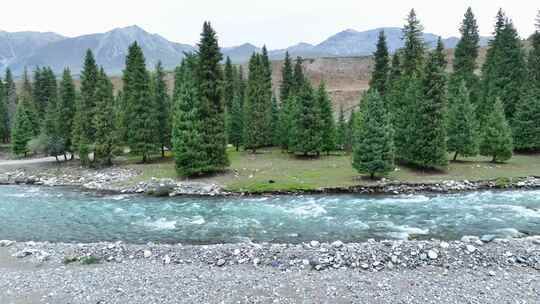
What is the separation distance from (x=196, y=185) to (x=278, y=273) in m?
20.8

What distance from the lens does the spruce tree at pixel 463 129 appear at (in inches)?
1593

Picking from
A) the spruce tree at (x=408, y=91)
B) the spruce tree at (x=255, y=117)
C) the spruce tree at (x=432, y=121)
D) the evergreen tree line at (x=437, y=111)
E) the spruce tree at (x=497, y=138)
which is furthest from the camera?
the spruce tree at (x=255, y=117)

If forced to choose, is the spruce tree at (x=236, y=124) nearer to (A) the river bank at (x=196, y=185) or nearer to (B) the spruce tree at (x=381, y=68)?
(A) the river bank at (x=196, y=185)

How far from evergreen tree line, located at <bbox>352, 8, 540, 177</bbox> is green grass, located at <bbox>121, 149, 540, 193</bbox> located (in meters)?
1.64

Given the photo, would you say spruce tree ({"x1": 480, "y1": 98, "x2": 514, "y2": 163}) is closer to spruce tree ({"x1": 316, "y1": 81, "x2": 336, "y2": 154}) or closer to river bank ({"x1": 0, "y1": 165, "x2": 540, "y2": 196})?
river bank ({"x1": 0, "y1": 165, "x2": 540, "y2": 196})

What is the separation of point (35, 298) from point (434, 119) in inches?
1430

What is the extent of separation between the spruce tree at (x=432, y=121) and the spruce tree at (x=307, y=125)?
1415cm

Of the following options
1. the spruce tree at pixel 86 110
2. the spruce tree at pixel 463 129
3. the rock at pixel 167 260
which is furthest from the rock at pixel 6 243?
the spruce tree at pixel 463 129

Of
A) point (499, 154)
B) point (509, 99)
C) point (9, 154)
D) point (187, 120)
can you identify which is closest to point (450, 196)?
point (499, 154)

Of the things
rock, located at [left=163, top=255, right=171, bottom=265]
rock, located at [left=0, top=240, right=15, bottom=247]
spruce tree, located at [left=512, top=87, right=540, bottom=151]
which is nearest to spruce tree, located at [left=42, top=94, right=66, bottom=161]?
rock, located at [left=0, top=240, right=15, bottom=247]

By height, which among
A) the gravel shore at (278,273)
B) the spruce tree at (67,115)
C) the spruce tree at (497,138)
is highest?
the spruce tree at (67,115)

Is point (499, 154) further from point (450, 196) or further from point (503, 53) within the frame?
point (503, 53)

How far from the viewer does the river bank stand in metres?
31.6

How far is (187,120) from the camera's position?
3781cm
